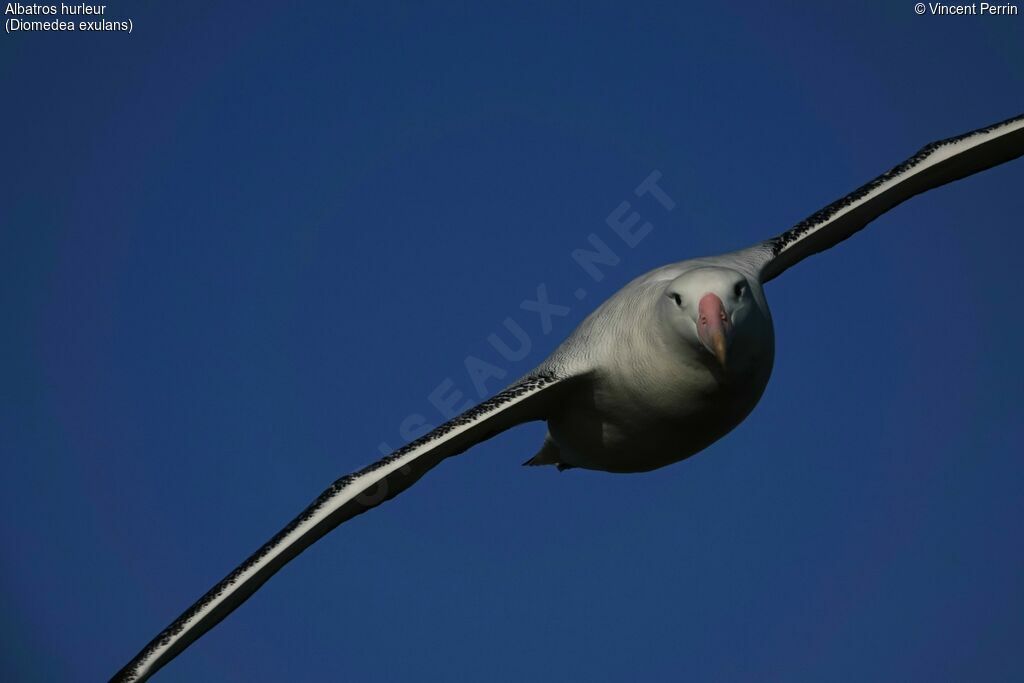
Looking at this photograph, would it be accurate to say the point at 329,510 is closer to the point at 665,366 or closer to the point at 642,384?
the point at 642,384

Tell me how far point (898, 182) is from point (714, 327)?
18.7 ft

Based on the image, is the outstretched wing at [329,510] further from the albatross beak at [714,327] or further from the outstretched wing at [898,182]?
the outstretched wing at [898,182]

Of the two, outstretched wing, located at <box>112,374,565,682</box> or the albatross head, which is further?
outstretched wing, located at <box>112,374,565,682</box>

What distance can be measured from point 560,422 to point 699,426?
2.49 m

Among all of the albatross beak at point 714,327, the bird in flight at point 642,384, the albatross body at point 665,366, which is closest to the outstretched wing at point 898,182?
the bird in flight at point 642,384

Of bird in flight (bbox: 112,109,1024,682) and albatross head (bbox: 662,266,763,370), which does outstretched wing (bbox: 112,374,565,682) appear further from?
albatross head (bbox: 662,266,763,370)

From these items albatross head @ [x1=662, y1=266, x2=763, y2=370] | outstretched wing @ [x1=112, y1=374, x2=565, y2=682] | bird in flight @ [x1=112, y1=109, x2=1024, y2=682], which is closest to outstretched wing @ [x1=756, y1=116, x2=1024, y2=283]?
bird in flight @ [x1=112, y1=109, x2=1024, y2=682]

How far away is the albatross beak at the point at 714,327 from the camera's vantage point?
12953 mm

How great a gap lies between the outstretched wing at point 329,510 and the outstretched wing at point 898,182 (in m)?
4.15

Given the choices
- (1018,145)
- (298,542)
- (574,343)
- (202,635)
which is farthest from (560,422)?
(1018,145)

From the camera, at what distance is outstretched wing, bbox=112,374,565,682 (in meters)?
14.9

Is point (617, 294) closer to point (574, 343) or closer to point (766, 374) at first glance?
point (574, 343)

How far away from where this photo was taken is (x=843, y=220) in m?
17.4

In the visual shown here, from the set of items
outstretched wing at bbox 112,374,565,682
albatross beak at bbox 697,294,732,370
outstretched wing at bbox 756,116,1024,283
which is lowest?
outstretched wing at bbox 112,374,565,682
